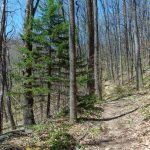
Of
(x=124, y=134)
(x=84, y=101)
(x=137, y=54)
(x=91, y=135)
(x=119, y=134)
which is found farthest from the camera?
(x=137, y=54)

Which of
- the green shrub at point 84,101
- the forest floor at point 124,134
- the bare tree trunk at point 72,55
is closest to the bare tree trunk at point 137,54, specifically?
the green shrub at point 84,101

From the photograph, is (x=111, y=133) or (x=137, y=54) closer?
(x=111, y=133)

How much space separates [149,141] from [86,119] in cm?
430

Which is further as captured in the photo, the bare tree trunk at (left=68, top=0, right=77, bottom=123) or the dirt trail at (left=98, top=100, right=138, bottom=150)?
the bare tree trunk at (left=68, top=0, right=77, bottom=123)

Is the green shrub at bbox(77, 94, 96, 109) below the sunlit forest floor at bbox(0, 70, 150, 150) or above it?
above

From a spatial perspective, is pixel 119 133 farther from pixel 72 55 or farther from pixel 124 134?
pixel 72 55

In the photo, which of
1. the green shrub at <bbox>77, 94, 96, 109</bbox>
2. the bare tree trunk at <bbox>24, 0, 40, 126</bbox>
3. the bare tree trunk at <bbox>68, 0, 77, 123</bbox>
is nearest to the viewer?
the bare tree trunk at <bbox>68, 0, 77, 123</bbox>

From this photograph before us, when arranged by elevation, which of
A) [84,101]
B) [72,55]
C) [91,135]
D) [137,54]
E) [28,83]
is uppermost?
[137,54]

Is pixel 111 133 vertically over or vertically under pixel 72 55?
under

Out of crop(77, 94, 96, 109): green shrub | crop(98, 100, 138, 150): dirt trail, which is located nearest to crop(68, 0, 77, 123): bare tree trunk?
crop(98, 100, 138, 150): dirt trail

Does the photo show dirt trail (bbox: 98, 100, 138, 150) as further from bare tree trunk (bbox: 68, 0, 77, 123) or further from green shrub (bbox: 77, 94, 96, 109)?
green shrub (bbox: 77, 94, 96, 109)

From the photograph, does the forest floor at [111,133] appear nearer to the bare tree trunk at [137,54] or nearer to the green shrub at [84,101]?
the green shrub at [84,101]

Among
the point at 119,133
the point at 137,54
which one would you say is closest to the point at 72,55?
the point at 119,133

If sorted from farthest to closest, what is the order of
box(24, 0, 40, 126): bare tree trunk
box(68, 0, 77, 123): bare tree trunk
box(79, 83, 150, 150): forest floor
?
box(24, 0, 40, 126): bare tree trunk
box(68, 0, 77, 123): bare tree trunk
box(79, 83, 150, 150): forest floor
